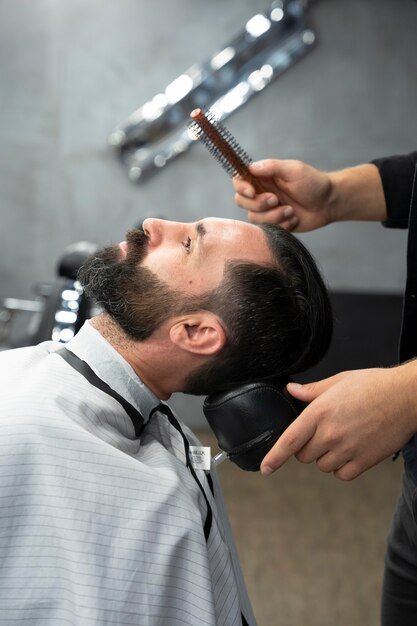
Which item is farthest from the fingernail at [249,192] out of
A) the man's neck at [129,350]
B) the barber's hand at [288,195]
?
the man's neck at [129,350]

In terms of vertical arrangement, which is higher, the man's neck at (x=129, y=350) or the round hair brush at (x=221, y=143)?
the round hair brush at (x=221, y=143)

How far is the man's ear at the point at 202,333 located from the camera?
4.49ft

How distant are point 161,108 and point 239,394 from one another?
130 inches

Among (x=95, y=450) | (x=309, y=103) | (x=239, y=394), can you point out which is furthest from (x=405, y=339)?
(x=309, y=103)

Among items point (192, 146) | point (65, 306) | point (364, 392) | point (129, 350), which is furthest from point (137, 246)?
point (192, 146)

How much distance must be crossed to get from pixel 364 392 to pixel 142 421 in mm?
392

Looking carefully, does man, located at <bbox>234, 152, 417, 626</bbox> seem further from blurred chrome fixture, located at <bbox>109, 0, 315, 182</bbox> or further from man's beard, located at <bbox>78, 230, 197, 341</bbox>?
blurred chrome fixture, located at <bbox>109, 0, 315, 182</bbox>

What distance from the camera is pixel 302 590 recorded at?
9.22ft

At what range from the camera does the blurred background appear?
418cm

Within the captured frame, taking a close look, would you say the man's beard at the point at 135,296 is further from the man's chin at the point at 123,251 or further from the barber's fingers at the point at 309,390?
the barber's fingers at the point at 309,390

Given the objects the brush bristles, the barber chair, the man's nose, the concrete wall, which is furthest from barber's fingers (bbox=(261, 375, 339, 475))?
the concrete wall

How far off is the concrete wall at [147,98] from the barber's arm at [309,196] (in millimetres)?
2452

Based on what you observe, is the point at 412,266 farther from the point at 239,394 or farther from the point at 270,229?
the point at 239,394

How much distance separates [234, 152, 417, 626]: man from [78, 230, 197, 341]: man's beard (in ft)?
0.89
